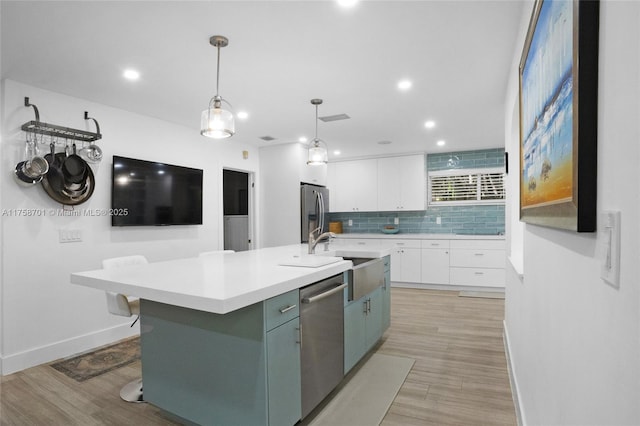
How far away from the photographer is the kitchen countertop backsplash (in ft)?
20.4

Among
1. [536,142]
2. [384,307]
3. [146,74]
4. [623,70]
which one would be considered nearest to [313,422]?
[384,307]

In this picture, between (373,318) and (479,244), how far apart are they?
3.39 metres

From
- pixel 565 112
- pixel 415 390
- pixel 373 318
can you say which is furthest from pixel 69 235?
pixel 565 112

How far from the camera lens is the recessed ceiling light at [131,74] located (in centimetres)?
286

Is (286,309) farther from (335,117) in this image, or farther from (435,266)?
(435,266)

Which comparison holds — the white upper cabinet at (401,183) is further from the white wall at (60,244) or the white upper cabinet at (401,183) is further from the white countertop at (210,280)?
the white countertop at (210,280)

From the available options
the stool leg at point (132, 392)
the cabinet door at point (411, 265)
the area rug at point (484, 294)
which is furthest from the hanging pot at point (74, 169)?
the area rug at point (484, 294)

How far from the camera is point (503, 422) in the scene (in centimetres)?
213

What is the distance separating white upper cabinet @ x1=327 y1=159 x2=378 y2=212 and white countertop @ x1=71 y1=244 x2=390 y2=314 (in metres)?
4.37

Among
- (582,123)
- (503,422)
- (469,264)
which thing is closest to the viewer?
(582,123)

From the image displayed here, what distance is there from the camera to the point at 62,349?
3256 millimetres

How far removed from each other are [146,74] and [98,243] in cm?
178

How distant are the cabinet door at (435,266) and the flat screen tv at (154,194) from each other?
376cm

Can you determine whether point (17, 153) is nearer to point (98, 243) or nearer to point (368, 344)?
point (98, 243)
